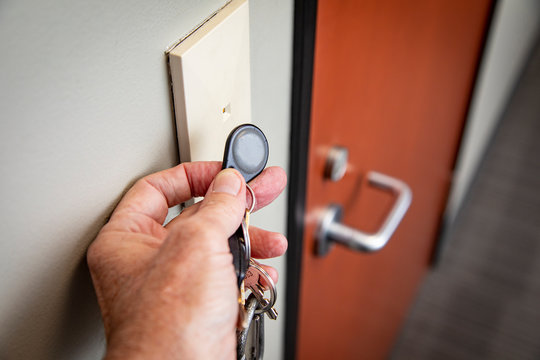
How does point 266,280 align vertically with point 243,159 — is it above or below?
below

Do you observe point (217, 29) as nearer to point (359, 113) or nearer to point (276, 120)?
point (276, 120)

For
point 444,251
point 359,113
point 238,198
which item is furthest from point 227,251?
point 444,251

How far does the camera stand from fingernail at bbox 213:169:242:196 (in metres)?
0.33

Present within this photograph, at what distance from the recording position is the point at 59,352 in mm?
329

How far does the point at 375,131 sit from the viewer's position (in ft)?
2.60

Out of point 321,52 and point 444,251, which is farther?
point 444,251

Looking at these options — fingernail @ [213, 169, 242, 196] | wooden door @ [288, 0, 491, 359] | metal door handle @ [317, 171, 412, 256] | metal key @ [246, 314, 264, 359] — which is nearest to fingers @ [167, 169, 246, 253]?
fingernail @ [213, 169, 242, 196]

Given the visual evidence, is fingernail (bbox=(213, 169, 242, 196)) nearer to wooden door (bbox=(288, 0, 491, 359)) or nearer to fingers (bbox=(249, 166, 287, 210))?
fingers (bbox=(249, 166, 287, 210))

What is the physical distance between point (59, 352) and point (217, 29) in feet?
0.84

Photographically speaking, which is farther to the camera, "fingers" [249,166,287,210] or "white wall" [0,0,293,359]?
"fingers" [249,166,287,210]

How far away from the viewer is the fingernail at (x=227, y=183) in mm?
331

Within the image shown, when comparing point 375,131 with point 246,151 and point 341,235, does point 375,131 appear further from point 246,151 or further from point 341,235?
point 246,151

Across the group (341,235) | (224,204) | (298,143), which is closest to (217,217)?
(224,204)

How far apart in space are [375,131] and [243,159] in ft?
1.57
